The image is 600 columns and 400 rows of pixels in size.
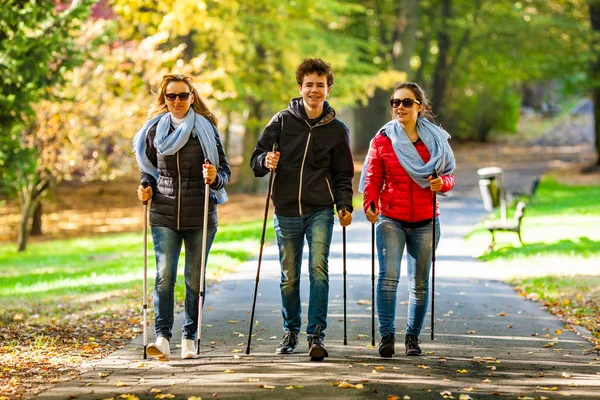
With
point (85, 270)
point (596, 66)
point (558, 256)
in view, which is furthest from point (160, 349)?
point (596, 66)

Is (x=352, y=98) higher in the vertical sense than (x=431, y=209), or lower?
higher

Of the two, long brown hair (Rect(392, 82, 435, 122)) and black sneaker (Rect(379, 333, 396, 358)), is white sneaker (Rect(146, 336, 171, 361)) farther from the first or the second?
long brown hair (Rect(392, 82, 435, 122))

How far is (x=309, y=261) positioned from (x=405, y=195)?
2.91 ft

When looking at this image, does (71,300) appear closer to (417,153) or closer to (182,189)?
(182,189)

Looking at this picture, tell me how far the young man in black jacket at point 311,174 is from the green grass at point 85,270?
3.86 m

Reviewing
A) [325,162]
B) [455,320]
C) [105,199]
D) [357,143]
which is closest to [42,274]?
[455,320]

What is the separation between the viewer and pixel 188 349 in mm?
7754

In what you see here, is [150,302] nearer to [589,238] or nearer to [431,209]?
[431,209]

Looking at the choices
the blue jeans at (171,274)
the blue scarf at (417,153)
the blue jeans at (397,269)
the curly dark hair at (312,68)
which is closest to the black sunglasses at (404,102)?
the blue scarf at (417,153)

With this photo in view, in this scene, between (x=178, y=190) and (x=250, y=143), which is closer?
(x=178, y=190)

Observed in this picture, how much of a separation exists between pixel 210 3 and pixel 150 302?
1358cm

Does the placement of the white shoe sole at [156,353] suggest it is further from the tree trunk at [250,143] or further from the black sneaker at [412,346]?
the tree trunk at [250,143]

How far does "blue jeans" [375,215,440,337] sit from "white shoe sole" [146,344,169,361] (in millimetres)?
1638

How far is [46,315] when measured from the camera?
11.1 m
